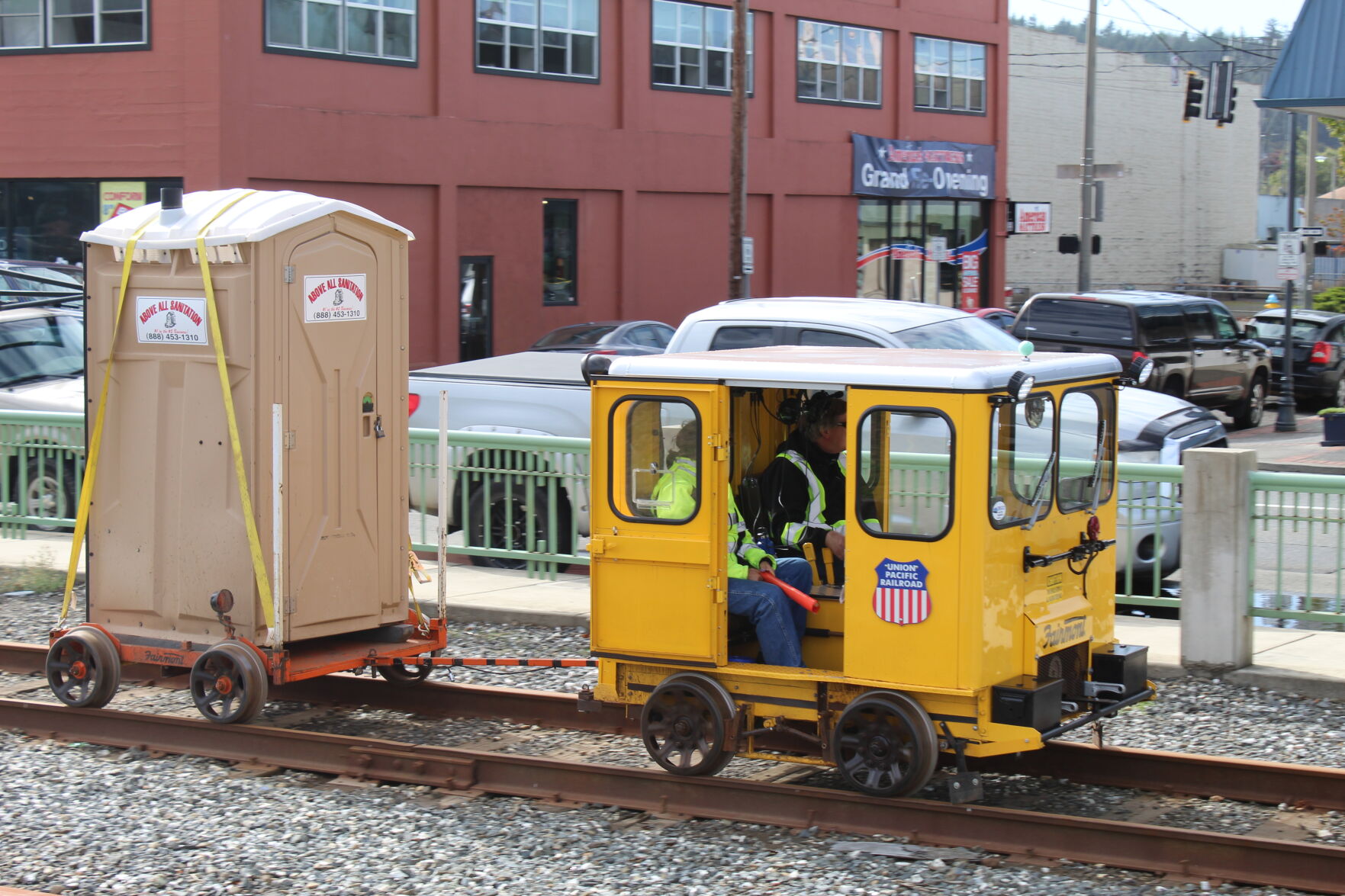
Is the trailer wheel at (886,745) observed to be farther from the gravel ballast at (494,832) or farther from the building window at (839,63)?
the building window at (839,63)

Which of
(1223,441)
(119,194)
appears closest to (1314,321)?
(1223,441)

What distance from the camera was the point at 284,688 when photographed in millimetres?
8844

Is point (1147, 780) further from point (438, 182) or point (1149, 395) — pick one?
point (438, 182)

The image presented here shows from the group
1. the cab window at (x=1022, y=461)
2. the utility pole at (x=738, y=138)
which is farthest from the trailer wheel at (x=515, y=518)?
the utility pole at (x=738, y=138)

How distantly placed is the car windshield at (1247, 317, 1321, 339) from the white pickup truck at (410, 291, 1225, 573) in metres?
13.9

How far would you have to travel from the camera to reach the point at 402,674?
853 cm

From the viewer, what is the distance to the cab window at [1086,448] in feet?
21.9

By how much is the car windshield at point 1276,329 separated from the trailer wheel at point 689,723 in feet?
67.7

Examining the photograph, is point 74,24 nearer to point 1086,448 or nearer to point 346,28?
point 346,28

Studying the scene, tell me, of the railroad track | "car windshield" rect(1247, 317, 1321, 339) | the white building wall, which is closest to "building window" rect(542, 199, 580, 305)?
"car windshield" rect(1247, 317, 1321, 339)

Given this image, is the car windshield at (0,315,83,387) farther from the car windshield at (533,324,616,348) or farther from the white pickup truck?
the car windshield at (533,324,616,348)

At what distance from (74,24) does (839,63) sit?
17.5 m

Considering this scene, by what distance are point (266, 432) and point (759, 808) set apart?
2999mm

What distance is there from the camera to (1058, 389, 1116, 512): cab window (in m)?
6.68
